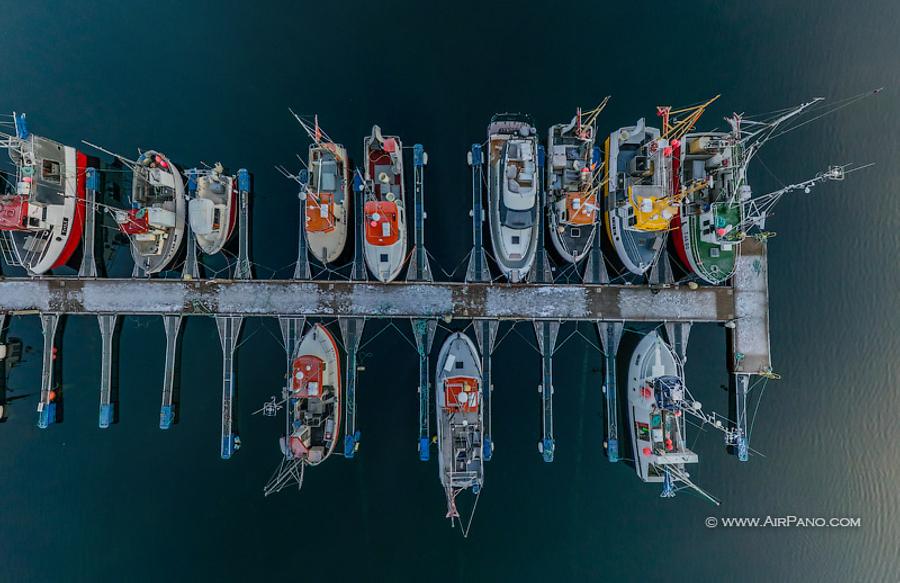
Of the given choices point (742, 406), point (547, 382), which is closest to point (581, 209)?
point (547, 382)

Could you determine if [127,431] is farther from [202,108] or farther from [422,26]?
[422,26]

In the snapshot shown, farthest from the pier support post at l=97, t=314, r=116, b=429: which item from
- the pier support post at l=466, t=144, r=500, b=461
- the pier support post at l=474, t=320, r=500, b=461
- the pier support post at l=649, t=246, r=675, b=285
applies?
the pier support post at l=649, t=246, r=675, b=285

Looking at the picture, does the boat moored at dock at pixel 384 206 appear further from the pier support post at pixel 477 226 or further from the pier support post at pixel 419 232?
the pier support post at pixel 477 226

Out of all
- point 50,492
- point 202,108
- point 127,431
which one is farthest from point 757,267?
point 50,492

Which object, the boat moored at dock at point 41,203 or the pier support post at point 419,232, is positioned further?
the pier support post at point 419,232

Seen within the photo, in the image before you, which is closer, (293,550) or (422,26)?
(293,550)

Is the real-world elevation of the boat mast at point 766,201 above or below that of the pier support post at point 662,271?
above

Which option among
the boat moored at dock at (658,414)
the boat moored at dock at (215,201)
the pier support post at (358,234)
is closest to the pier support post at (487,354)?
the pier support post at (358,234)
